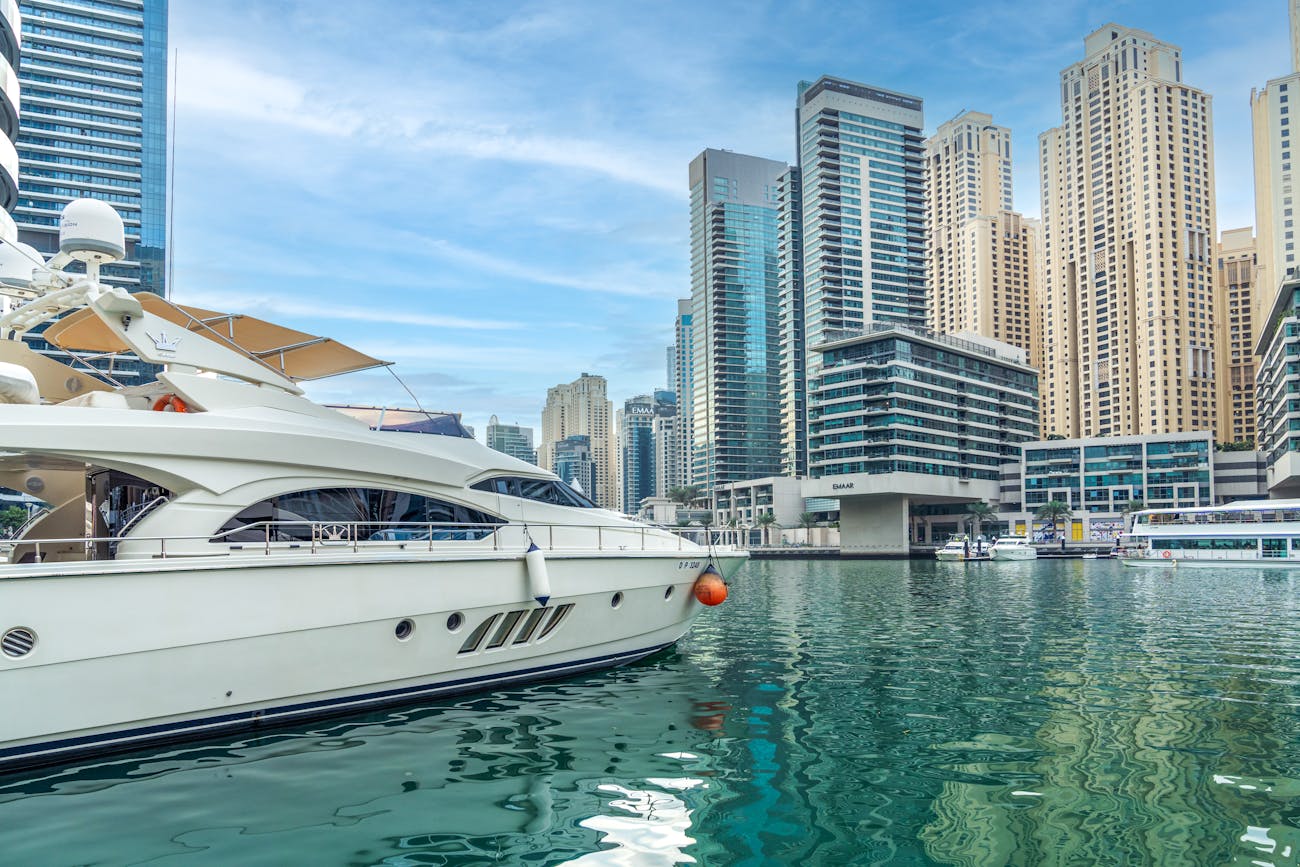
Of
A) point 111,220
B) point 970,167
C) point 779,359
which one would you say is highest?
point 970,167

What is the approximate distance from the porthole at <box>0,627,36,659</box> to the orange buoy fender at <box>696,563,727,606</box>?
9.79 m

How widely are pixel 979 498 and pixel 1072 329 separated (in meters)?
65.4

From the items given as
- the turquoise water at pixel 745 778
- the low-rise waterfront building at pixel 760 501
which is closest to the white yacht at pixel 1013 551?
the low-rise waterfront building at pixel 760 501

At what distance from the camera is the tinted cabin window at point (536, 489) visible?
13773 mm

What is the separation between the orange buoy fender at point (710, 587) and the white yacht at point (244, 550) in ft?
0.32

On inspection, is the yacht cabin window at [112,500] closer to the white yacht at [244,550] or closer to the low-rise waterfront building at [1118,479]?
the white yacht at [244,550]

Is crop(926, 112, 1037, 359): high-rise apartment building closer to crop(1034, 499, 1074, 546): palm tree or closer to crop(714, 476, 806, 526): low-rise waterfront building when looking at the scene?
crop(714, 476, 806, 526): low-rise waterfront building

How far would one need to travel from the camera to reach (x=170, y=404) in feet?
38.0

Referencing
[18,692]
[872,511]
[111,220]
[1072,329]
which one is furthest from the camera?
[1072,329]

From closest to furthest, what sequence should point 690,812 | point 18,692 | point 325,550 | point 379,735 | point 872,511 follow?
point 690,812 < point 18,692 < point 379,735 < point 325,550 < point 872,511

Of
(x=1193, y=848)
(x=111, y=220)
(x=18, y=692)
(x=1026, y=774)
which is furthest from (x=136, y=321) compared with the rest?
(x=1193, y=848)

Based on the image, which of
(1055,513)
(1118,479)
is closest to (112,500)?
(1055,513)

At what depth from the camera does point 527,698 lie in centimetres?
1212

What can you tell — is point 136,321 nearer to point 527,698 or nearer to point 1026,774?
point 527,698
